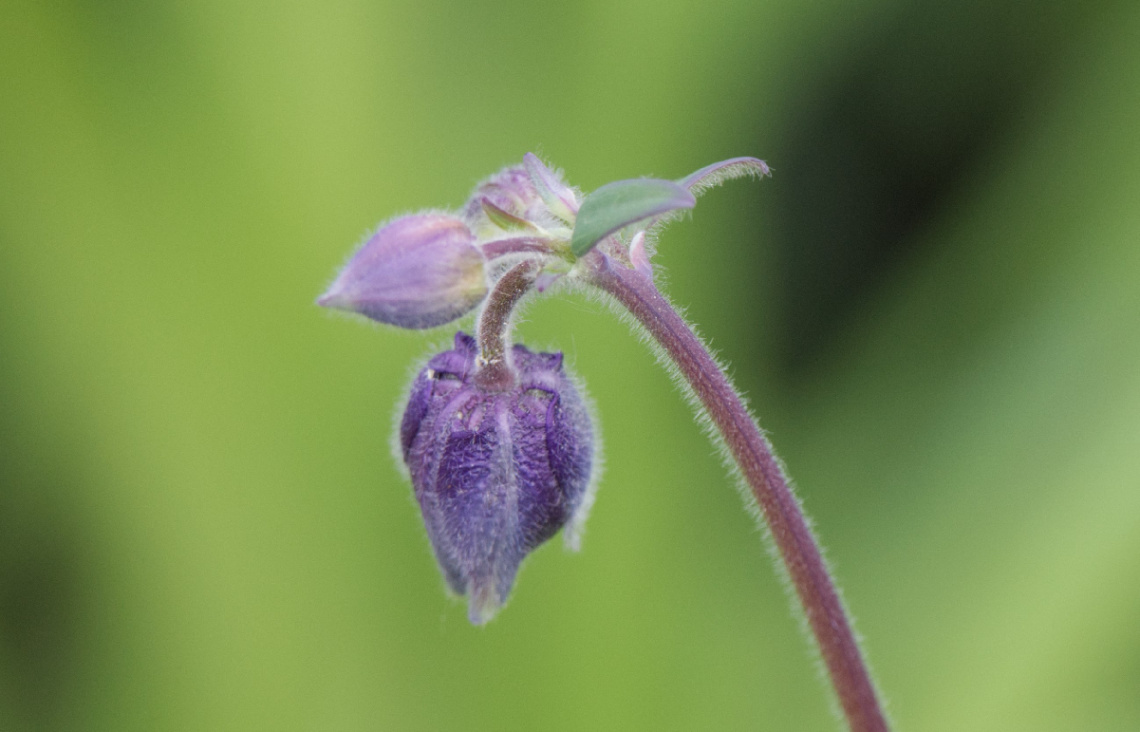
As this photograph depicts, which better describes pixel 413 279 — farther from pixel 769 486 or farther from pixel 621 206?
pixel 769 486

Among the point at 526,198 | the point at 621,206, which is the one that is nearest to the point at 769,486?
the point at 621,206

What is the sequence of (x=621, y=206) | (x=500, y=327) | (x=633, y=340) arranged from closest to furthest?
(x=621, y=206) → (x=500, y=327) → (x=633, y=340)

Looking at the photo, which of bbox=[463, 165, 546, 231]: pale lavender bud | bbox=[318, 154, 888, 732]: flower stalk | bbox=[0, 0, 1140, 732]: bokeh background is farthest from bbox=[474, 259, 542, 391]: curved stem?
bbox=[0, 0, 1140, 732]: bokeh background

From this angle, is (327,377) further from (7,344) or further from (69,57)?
(69,57)

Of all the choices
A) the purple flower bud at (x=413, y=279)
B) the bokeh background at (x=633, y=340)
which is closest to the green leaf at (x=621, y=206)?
the purple flower bud at (x=413, y=279)

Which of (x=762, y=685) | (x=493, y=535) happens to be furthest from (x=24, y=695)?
(x=493, y=535)

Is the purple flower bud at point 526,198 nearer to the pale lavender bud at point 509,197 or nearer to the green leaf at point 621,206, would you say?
the pale lavender bud at point 509,197
